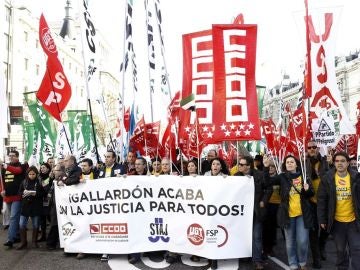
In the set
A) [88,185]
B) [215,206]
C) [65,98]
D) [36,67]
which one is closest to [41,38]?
[65,98]

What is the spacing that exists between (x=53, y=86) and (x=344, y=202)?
21.0 ft

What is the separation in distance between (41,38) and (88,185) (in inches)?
158

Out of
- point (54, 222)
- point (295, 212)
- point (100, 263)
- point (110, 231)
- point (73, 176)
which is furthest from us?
point (54, 222)

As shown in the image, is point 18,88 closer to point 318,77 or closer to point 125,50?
point 125,50

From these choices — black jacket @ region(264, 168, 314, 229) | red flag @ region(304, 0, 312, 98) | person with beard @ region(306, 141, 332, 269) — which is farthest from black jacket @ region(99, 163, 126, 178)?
red flag @ region(304, 0, 312, 98)

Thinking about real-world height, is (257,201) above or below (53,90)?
below

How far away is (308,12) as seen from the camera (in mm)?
9156

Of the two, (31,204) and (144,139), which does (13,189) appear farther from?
(144,139)

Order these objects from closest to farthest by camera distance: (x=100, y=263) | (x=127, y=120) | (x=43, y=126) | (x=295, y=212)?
(x=295, y=212) < (x=100, y=263) < (x=127, y=120) < (x=43, y=126)

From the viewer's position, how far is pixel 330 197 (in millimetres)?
5703

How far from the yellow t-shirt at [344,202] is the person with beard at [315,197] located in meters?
0.87

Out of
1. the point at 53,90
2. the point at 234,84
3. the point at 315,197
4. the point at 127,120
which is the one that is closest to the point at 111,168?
the point at 234,84

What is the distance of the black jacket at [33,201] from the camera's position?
26.5 ft

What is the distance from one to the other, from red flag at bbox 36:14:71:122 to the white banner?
2.48 m
